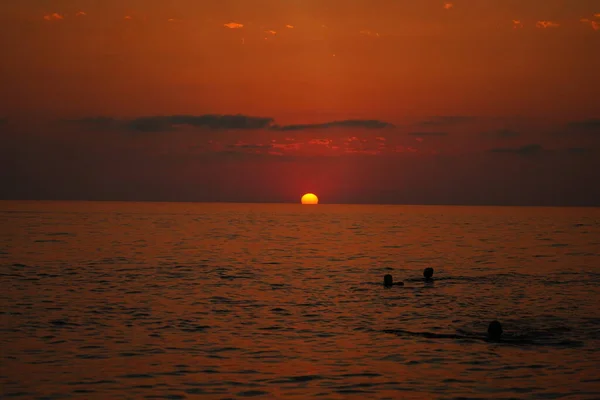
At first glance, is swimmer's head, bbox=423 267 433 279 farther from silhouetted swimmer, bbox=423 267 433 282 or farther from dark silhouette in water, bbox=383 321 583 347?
dark silhouette in water, bbox=383 321 583 347

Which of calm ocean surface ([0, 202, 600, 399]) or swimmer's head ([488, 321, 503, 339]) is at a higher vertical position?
swimmer's head ([488, 321, 503, 339])

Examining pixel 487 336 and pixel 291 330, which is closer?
pixel 487 336

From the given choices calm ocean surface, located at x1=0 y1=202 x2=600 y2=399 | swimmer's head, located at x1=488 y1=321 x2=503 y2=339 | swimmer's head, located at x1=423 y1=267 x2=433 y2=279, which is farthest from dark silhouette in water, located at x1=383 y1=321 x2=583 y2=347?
swimmer's head, located at x1=423 y1=267 x2=433 y2=279

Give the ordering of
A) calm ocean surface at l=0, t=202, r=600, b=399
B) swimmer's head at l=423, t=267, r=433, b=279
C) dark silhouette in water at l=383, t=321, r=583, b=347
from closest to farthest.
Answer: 1. calm ocean surface at l=0, t=202, r=600, b=399
2. dark silhouette in water at l=383, t=321, r=583, b=347
3. swimmer's head at l=423, t=267, r=433, b=279

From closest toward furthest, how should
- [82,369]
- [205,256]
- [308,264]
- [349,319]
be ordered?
1. [82,369]
2. [349,319]
3. [308,264]
4. [205,256]

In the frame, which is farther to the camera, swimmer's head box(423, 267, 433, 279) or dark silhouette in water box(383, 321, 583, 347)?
swimmer's head box(423, 267, 433, 279)

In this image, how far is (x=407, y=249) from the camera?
229 ft

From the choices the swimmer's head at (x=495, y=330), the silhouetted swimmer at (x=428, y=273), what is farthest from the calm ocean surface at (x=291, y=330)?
the silhouetted swimmer at (x=428, y=273)

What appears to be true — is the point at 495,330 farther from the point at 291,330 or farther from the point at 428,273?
the point at 428,273

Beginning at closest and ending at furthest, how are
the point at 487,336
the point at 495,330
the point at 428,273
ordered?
the point at 495,330 < the point at 487,336 < the point at 428,273

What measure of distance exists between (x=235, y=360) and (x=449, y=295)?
→ 17778 millimetres

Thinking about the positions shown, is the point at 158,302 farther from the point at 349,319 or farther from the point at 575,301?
the point at 575,301

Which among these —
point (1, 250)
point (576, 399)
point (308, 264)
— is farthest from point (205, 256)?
point (576, 399)

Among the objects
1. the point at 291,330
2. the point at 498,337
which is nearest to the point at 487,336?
the point at 498,337
